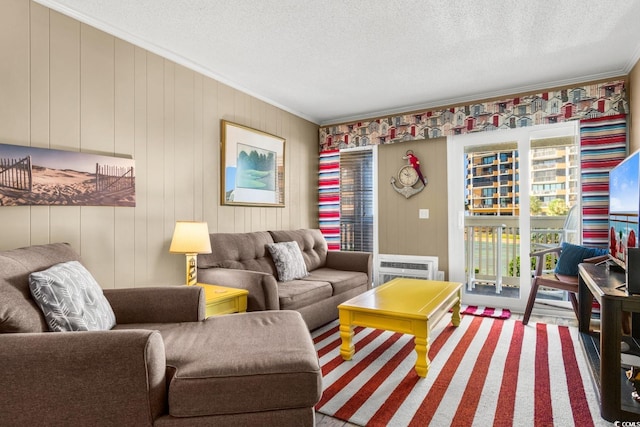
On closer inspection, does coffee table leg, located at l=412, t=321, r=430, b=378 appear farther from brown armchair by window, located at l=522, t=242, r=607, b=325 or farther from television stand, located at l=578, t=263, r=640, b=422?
brown armchair by window, located at l=522, t=242, r=607, b=325

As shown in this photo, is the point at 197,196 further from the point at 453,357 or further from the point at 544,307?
the point at 544,307

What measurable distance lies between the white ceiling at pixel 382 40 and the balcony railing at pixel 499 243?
1.43 metres

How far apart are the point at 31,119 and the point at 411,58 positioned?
2798mm

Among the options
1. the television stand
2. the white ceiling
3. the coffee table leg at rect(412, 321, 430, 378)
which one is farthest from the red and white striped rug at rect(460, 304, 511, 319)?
the white ceiling

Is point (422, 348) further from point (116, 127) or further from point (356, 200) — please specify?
point (356, 200)

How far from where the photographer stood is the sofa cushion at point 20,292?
4.71 ft

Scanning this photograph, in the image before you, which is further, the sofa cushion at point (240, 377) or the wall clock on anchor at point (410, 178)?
the wall clock on anchor at point (410, 178)

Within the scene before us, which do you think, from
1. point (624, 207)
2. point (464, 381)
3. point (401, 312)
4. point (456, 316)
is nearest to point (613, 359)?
point (464, 381)

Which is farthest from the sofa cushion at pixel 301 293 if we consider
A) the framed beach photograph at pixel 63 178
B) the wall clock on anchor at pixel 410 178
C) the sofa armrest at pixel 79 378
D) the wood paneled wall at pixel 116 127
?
the wall clock on anchor at pixel 410 178

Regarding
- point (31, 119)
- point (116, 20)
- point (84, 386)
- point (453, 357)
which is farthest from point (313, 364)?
point (116, 20)

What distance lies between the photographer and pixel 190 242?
265 centimetres

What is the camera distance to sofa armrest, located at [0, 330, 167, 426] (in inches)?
48.8

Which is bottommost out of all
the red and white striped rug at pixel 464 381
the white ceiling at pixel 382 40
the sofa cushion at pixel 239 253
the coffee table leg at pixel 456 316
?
the red and white striped rug at pixel 464 381

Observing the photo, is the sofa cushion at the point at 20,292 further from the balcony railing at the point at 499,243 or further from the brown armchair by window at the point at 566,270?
the balcony railing at the point at 499,243
